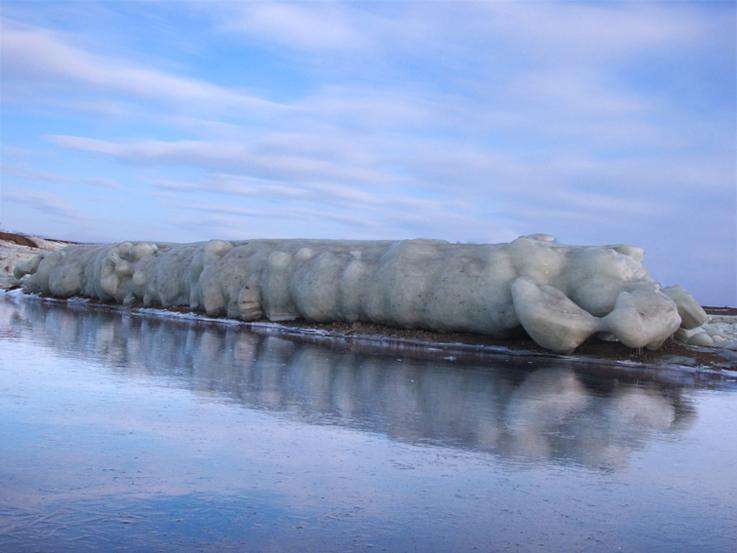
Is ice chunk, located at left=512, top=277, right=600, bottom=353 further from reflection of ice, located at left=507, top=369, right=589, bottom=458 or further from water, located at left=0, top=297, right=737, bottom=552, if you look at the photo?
water, located at left=0, top=297, right=737, bottom=552

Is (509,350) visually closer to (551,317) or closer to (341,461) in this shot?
(551,317)

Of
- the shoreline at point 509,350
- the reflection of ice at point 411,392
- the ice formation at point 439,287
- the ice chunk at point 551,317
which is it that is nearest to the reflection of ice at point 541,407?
the reflection of ice at point 411,392

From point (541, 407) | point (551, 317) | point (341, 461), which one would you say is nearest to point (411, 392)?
point (541, 407)

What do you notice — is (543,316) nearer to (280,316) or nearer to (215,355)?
(215,355)

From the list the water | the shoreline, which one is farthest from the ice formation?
the water

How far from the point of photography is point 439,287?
52.4ft

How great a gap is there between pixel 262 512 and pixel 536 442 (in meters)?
2.88

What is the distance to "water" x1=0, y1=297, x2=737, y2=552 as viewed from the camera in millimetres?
3994

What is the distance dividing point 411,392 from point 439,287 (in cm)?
738

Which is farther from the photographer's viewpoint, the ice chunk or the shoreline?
the ice chunk

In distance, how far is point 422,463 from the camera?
548cm

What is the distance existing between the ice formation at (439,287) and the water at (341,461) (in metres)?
3.87

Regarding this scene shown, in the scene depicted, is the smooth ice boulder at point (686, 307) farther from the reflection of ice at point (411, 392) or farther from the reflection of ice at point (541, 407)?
the reflection of ice at point (541, 407)

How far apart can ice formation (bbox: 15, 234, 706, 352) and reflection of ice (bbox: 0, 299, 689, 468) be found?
55.2 inches
